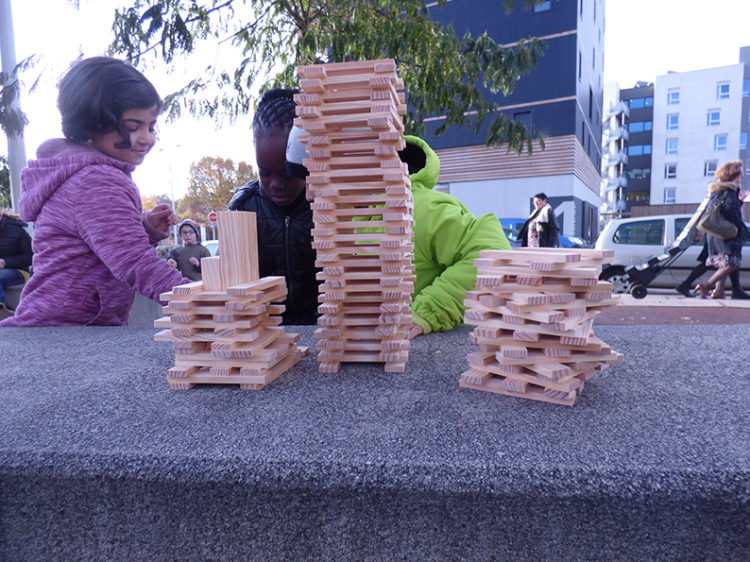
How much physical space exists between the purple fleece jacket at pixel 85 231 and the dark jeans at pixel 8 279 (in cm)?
364

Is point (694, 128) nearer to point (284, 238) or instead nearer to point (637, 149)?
point (637, 149)

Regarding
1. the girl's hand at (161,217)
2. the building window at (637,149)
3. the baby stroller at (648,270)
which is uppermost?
the building window at (637,149)

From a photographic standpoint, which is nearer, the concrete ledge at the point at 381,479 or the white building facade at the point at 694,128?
the concrete ledge at the point at 381,479

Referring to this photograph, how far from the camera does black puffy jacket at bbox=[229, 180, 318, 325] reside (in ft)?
8.09

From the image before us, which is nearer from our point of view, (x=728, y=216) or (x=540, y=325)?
(x=540, y=325)

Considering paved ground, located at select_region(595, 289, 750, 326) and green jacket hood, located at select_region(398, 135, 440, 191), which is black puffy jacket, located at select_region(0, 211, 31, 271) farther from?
paved ground, located at select_region(595, 289, 750, 326)

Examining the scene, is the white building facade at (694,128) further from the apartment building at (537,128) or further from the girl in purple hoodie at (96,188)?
the girl in purple hoodie at (96,188)

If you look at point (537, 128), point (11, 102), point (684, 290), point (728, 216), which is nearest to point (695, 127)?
point (537, 128)

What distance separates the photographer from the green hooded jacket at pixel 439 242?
84.7 inches

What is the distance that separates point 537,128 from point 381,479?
2131cm

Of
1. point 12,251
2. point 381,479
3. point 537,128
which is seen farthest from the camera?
point 537,128

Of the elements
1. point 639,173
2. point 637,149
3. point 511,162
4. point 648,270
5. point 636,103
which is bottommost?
point 648,270

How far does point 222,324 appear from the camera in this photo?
5.17 feet

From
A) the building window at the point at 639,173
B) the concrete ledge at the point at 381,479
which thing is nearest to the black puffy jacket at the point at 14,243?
the concrete ledge at the point at 381,479
